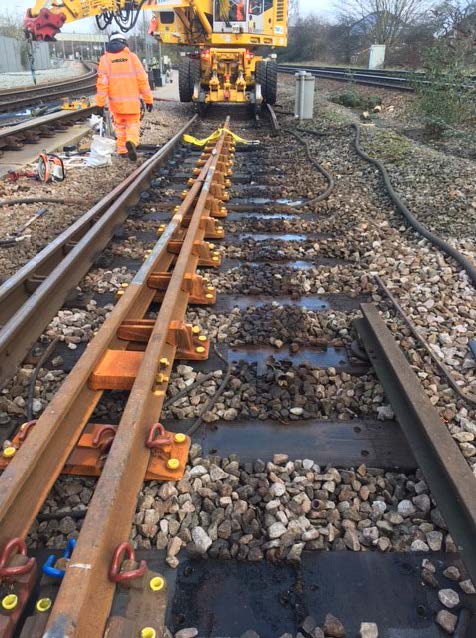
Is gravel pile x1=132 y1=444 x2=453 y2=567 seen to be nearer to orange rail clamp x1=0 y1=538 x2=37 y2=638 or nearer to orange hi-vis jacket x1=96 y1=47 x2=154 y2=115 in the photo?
orange rail clamp x1=0 y1=538 x2=37 y2=638

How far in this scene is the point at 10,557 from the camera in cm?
169

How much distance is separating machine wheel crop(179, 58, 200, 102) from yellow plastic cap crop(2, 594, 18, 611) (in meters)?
15.3

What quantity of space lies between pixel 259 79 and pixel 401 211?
10.7 m

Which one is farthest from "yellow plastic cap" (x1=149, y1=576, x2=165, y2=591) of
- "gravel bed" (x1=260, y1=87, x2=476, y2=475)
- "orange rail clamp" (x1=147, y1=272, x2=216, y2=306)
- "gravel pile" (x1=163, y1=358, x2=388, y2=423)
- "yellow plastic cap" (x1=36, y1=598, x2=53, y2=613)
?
"orange rail clamp" (x1=147, y1=272, x2=216, y2=306)

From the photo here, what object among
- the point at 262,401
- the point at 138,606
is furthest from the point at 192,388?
the point at 138,606

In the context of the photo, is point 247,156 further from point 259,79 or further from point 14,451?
point 14,451

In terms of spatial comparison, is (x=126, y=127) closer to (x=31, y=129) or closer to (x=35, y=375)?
(x=31, y=129)

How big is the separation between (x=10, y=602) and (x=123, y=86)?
875 centimetres

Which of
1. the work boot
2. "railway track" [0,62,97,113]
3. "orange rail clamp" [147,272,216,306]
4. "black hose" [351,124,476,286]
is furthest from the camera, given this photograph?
"railway track" [0,62,97,113]

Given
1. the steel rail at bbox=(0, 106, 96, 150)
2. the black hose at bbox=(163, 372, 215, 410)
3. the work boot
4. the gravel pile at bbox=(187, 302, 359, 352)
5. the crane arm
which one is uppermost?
the crane arm

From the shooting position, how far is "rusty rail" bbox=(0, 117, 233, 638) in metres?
1.49

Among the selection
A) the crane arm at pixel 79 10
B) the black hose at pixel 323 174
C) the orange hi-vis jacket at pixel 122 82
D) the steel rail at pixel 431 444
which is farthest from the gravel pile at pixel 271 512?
the crane arm at pixel 79 10

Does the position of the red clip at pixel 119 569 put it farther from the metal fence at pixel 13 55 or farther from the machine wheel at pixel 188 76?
the metal fence at pixel 13 55

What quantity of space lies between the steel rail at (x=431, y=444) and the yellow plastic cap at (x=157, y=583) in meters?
1.05
